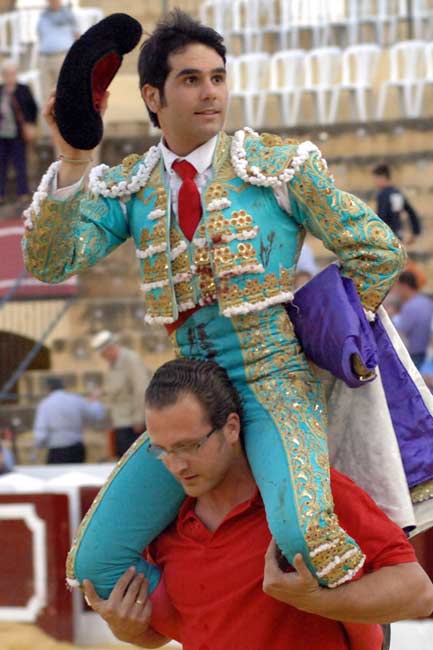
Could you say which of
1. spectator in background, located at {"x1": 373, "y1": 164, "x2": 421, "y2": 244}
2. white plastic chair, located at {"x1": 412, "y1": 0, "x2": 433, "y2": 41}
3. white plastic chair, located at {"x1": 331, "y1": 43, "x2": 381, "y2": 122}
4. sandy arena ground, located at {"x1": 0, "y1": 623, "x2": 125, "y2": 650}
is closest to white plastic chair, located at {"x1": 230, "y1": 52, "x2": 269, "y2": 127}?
white plastic chair, located at {"x1": 331, "y1": 43, "x2": 381, "y2": 122}

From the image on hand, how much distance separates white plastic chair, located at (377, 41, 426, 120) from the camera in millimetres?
14812

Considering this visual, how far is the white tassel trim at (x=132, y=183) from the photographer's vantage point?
3.60 meters

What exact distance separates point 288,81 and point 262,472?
39.4ft

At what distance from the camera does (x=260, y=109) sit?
14.9m

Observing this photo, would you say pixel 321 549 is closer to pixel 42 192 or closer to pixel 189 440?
pixel 189 440

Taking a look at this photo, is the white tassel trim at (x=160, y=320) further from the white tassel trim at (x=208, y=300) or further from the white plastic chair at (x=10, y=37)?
the white plastic chair at (x=10, y=37)

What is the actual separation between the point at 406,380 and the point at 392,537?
0.38 meters

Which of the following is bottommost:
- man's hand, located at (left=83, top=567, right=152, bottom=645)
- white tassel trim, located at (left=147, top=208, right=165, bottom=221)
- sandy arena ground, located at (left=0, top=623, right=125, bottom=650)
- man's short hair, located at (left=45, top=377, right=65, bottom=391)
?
sandy arena ground, located at (left=0, top=623, right=125, bottom=650)

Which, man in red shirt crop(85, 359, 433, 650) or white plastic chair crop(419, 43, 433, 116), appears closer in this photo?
man in red shirt crop(85, 359, 433, 650)

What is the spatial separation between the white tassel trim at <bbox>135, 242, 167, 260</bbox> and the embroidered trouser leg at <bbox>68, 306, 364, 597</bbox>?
0.51 ft

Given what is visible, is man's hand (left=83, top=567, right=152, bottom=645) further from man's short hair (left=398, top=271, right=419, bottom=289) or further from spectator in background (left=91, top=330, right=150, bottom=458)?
spectator in background (left=91, top=330, right=150, bottom=458)

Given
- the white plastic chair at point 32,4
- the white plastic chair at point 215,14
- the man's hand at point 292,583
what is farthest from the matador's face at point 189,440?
the white plastic chair at point 32,4

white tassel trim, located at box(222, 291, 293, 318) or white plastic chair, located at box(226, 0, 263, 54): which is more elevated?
white plastic chair, located at box(226, 0, 263, 54)

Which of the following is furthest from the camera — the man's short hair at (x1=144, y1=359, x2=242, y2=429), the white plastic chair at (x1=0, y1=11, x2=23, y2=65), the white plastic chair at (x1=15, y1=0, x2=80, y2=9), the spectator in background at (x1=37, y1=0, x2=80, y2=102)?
the white plastic chair at (x1=15, y1=0, x2=80, y2=9)
